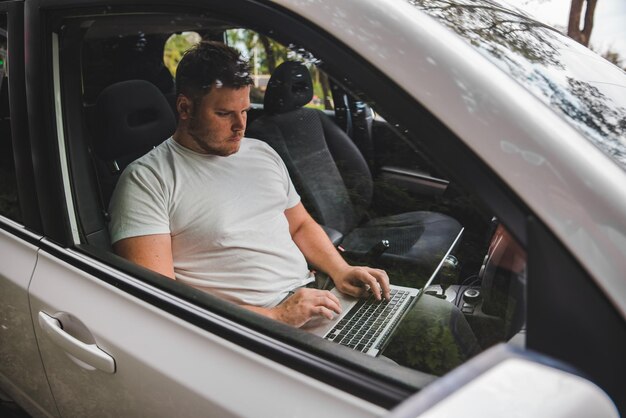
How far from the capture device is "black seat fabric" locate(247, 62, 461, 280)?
1731 millimetres

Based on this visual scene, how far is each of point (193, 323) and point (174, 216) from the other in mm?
625

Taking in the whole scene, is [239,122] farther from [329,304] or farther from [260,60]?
[329,304]

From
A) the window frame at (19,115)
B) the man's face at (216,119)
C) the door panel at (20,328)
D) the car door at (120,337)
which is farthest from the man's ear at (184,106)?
the door panel at (20,328)

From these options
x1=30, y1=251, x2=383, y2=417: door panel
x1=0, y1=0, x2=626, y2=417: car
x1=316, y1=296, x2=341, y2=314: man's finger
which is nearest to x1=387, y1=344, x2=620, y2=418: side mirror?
x1=0, y1=0, x2=626, y2=417: car

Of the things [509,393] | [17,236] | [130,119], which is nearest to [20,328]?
[17,236]

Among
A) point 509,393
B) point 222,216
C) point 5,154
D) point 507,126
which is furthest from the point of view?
point 222,216

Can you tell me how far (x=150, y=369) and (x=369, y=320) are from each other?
621 mm

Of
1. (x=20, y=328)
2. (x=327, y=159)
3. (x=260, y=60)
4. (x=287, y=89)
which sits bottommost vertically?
(x=20, y=328)

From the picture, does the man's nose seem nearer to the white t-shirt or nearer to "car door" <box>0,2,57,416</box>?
the white t-shirt

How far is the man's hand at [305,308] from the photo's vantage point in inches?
59.0

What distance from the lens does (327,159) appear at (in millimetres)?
2246

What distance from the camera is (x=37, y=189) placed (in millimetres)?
1416

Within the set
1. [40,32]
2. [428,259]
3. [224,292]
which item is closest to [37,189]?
[40,32]

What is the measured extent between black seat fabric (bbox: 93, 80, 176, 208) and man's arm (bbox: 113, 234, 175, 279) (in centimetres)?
31
